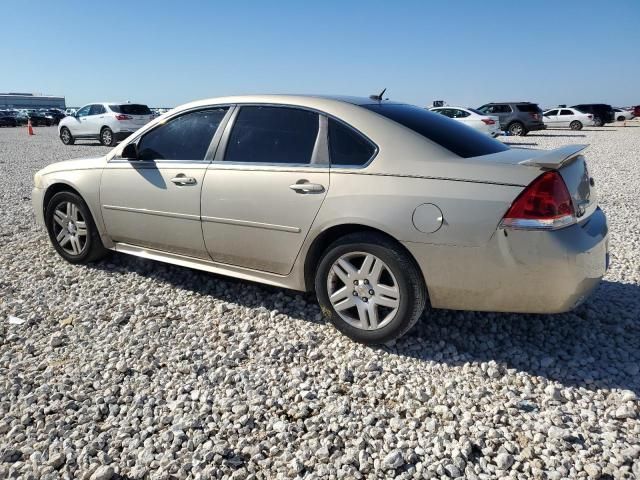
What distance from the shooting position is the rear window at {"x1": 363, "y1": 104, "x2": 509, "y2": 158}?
3.17m

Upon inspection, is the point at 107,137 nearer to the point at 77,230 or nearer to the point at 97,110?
the point at 97,110

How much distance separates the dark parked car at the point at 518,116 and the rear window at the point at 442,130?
2287 centimetres

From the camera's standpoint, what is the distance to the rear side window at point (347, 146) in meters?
3.17

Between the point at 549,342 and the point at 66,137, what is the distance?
22.2 m

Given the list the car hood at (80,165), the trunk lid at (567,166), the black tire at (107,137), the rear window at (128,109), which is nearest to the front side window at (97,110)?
the rear window at (128,109)

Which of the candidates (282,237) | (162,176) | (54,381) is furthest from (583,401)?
(162,176)

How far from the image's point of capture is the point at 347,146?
3248 millimetres

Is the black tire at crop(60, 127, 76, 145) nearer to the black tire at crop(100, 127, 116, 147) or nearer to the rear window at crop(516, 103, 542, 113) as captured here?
the black tire at crop(100, 127, 116, 147)

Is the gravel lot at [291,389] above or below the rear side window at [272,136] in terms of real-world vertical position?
below

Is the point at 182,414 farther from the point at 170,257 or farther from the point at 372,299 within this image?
the point at 170,257

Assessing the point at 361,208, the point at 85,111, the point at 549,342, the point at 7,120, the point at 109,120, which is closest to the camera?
the point at 361,208

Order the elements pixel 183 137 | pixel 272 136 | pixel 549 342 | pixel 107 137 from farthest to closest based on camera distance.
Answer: pixel 107 137, pixel 183 137, pixel 272 136, pixel 549 342

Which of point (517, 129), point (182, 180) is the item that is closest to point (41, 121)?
point (517, 129)

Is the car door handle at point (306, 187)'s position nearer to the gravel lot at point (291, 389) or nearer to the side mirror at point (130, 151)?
the gravel lot at point (291, 389)
